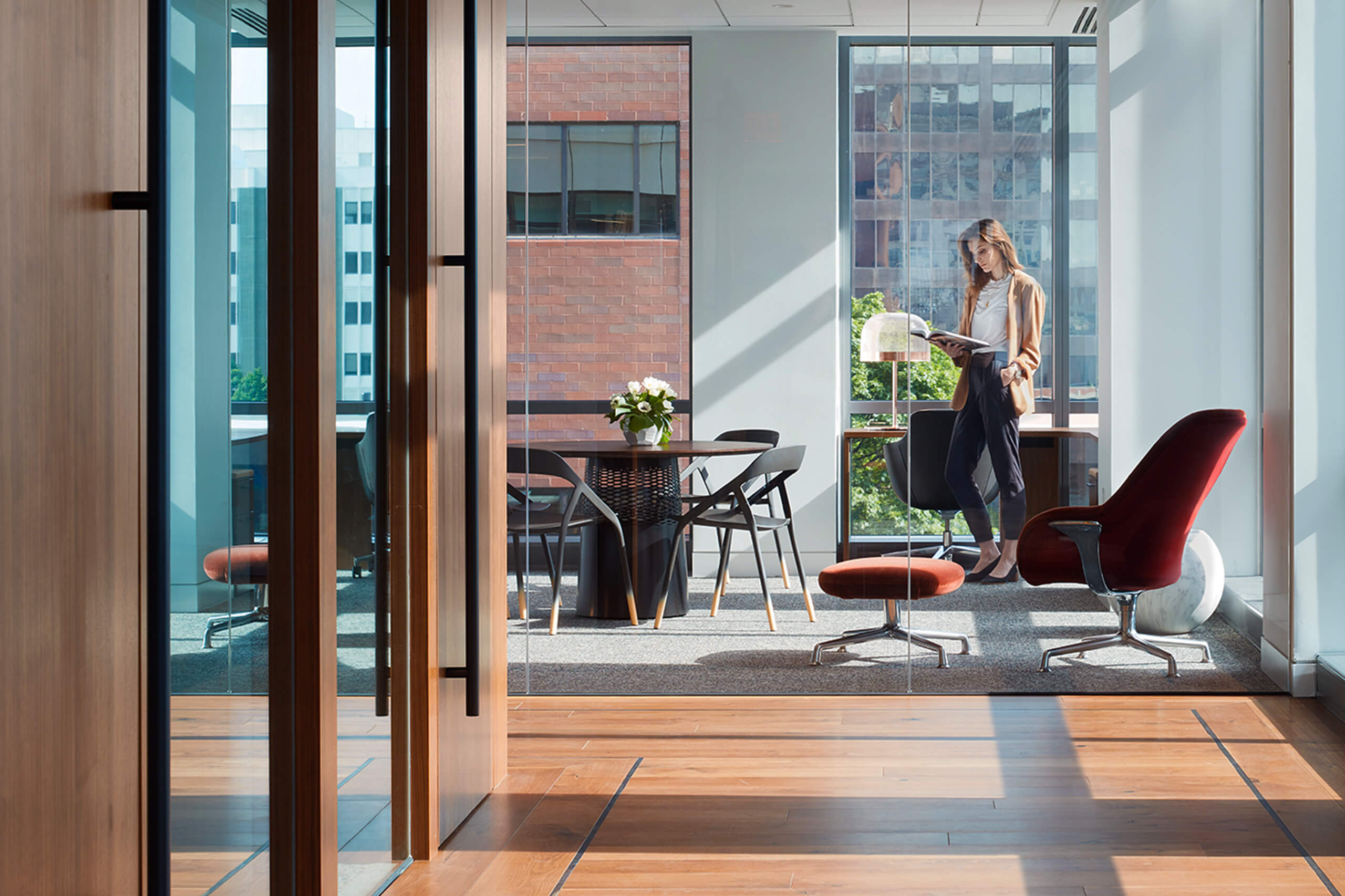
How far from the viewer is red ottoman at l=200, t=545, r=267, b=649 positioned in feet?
6.45

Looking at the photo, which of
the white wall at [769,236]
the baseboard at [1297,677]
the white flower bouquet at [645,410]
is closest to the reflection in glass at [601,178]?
the white wall at [769,236]

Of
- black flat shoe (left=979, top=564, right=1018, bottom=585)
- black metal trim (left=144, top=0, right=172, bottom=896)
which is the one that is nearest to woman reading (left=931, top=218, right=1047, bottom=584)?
black flat shoe (left=979, top=564, right=1018, bottom=585)

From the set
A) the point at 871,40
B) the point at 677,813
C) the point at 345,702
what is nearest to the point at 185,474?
the point at 345,702

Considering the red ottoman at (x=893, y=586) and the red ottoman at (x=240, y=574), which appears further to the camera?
the red ottoman at (x=893, y=586)

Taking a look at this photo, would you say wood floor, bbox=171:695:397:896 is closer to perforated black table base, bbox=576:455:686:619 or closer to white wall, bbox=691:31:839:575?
perforated black table base, bbox=576:455:686:619

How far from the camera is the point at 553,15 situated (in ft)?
14.5

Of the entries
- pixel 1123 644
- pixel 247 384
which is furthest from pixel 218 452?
pixel 1123 644

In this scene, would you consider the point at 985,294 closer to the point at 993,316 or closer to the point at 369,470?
the point at 993,316

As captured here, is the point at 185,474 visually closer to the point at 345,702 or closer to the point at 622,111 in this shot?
the point at 345,702

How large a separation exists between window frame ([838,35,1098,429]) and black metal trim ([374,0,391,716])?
2.12 metres

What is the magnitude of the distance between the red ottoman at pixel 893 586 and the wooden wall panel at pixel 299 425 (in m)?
2.54

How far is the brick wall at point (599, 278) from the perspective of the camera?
4.34 metres

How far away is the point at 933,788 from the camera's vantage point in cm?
331

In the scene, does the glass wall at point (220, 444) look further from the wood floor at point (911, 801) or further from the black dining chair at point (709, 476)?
the black dining chair at point (709, 476)
